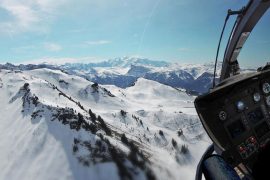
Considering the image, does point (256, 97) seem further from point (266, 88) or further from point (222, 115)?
point (222, 115)

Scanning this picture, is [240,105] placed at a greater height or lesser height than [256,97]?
lesser

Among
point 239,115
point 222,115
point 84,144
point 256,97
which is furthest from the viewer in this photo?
point 84,144

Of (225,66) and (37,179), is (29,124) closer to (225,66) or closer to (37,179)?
(37,179)

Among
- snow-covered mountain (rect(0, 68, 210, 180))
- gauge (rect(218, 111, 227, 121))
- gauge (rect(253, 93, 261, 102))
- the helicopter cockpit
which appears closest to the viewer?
the helicopter cockpit

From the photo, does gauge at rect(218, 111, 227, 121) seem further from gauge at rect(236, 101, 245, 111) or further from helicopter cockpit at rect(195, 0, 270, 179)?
gauge at rect(236, 101, 245, 111)

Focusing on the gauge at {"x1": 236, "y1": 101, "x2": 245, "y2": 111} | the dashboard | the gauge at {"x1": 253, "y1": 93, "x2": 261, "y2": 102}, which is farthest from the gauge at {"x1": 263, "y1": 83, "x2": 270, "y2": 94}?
the gauge at {"x1": 236, "y1": 101, "x2": 245, "y2": 111}

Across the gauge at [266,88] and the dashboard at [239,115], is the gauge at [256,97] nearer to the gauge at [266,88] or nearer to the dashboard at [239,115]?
the dashboard at [239,115]

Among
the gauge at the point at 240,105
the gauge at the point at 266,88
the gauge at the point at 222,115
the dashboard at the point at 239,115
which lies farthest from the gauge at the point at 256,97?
the gauge at the point at 222,115

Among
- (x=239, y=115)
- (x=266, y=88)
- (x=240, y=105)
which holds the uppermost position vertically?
(x=266, y=88)

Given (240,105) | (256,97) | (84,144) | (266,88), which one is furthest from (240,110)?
(84,144)
